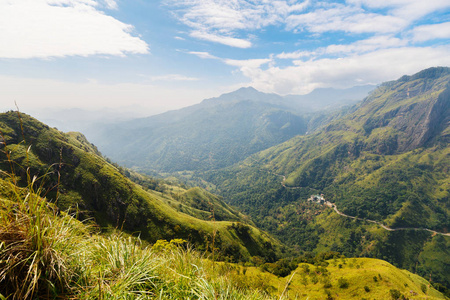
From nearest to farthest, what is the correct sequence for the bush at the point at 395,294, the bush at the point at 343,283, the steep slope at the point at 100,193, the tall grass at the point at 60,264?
the tall grass at the point at 60,264, the bush at the point at 395,294, the bush at the point at 343,283, the steep slope at the point at 100,193

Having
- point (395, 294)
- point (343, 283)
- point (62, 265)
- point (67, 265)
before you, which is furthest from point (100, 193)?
point (395, 294)

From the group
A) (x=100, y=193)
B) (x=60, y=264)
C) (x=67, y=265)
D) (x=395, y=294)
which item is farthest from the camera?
(x=100, y=193)

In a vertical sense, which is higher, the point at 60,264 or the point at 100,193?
the point at 60,264

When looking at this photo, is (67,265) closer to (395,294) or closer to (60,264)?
(60,264)

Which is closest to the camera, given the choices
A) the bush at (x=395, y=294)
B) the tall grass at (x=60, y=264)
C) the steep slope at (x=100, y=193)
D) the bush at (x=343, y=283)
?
the tall grass at (x=60, y=264)

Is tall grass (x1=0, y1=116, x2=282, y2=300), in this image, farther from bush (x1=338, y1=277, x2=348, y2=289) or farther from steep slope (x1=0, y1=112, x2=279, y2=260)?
steep slope (x1=0, y1=112, x2=279, y2=260)

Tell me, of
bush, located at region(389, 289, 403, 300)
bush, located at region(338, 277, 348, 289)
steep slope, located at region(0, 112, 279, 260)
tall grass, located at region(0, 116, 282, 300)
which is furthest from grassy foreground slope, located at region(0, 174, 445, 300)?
steep slope, located at region(0, 112, 279, 260)

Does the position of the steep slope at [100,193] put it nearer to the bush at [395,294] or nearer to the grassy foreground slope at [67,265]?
the bush at [395,294]

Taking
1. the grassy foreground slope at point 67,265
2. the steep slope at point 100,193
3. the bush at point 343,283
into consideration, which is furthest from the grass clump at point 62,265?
the steep slope at point 100,193

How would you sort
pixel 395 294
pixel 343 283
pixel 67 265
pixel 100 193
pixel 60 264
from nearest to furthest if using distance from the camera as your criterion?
1. pixel 60 264
2. pixel 67 265
3. pixel 395 294
4. pixel 343 283
5. pixel 100 193

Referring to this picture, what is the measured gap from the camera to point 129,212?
76312mm

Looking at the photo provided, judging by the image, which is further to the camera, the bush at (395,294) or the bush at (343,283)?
the bush at (343,283)

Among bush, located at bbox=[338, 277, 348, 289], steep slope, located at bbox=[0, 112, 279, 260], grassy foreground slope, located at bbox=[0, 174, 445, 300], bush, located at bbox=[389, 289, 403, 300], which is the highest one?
grassy foreground slope, located at bbox=[0, 174, 445, 300]

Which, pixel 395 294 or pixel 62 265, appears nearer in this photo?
pixel 62 265
